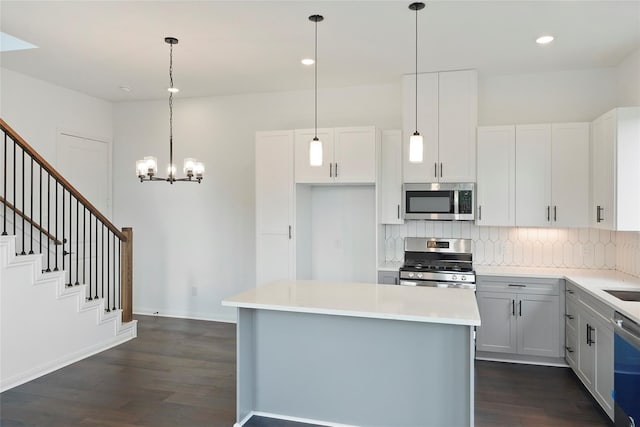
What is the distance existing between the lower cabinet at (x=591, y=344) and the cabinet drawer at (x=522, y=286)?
0.47 ft

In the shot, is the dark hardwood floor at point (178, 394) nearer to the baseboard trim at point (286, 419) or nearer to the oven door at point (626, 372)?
the baseboard trim at point (286, 419)

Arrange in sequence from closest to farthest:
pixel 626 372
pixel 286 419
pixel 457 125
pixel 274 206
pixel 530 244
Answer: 1. pixel 626 372
2. pixel 286 419
3. pixel 457 125
4. pixel 530 244
5. pixel 274 206

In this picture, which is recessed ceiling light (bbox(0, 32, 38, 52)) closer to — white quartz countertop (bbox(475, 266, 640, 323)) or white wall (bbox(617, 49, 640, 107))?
white quartz countertop (bbox(475, 266, 640, 323))

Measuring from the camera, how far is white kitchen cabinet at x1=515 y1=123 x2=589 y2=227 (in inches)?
171

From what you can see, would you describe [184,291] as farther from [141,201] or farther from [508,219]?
[508,219]

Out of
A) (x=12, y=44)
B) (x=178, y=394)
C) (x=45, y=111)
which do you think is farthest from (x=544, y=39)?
(x=45, y=111)

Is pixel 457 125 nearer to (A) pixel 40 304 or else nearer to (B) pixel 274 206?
(B) pixel 274 206

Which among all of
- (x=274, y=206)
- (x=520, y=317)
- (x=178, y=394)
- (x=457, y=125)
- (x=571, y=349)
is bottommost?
(x=178, y=394)

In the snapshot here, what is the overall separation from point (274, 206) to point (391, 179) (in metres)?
1.37

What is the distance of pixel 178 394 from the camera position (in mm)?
3594

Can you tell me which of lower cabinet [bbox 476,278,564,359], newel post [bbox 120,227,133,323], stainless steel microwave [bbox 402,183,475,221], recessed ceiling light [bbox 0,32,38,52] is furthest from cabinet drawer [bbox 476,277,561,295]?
recessed ceiling light [bbox 0,32,38,52]

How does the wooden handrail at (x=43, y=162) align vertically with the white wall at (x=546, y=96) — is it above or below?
below

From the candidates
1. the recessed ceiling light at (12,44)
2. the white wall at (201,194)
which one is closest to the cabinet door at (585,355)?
the white wall at (201,194)

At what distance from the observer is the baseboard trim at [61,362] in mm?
3711
